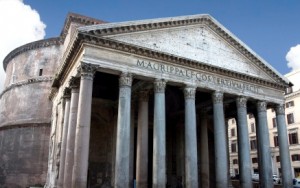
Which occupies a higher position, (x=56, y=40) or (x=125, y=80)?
(x=56, y=40)

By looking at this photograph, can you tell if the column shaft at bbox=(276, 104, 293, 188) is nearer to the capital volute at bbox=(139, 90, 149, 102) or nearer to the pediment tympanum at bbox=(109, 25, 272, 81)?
the pediment tympanum at bbox=(109, 25, 272, 81)

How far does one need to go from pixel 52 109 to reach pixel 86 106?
10950 mm

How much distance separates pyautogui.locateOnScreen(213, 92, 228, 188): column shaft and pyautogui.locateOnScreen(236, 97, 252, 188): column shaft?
125 centimetres

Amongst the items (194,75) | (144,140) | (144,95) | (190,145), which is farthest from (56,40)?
(190,145)

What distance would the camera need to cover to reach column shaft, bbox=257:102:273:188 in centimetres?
1586

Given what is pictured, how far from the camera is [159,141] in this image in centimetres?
1318

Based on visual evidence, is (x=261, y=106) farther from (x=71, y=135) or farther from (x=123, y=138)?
(x=71, y=135)

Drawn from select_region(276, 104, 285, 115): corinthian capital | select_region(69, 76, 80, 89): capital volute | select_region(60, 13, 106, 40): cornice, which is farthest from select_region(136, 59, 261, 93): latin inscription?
select_region(60, 13, 106, 40): cornice

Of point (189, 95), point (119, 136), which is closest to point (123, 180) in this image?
point (119, 136)

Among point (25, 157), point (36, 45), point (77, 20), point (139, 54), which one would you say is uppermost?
point (77, 20)

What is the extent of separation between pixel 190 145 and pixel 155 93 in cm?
292

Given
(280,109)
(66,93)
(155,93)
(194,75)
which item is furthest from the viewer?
(280,109)

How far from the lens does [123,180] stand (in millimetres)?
11789

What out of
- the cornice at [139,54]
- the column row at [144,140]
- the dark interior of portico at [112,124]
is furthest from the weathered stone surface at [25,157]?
the column row at [144,140]
